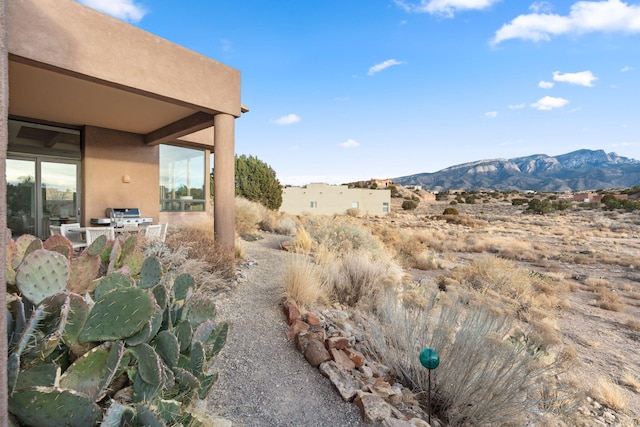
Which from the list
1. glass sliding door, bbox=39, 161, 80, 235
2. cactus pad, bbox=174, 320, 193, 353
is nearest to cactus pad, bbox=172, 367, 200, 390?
cactus pad, bbox=174, 320, 193, 353

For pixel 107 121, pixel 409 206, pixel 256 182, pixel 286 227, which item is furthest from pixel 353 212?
pixel 107 121

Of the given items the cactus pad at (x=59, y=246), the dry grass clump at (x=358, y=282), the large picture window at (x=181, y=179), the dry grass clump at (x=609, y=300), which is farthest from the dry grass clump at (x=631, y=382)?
the large picture window at (x=181, y=179)

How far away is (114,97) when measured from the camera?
6285 mm

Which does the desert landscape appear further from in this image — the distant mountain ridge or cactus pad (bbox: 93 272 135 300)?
the distant mountain ridge

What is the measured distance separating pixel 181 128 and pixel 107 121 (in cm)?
192

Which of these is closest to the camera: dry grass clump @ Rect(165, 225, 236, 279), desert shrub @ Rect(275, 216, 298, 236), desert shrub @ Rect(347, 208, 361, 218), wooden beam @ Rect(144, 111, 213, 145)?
dry grass clump @ Rect(165, 225, 236, 279)

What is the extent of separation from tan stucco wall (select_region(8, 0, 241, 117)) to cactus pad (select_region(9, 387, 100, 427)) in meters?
4.85

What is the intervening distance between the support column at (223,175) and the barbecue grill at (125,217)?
3.15m

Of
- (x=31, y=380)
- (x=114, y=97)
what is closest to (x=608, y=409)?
(x=31, y=380)

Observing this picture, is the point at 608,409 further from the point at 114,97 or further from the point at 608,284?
the point at 114,97

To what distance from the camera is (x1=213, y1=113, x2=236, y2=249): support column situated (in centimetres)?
659

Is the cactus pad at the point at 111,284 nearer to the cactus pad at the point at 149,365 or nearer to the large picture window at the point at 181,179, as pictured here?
the cactus pad at the point at 149,365

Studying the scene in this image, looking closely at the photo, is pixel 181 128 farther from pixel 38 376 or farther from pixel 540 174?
pixel 540 174

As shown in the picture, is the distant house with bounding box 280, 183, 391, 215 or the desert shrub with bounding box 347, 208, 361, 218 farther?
the desert shrub with bounding box 347, 208, 361, 218
